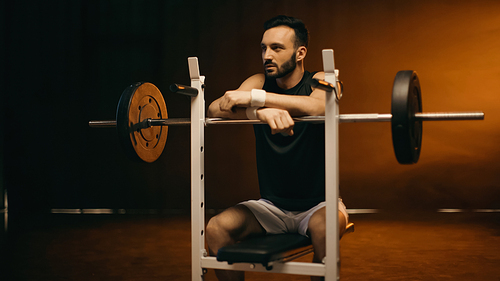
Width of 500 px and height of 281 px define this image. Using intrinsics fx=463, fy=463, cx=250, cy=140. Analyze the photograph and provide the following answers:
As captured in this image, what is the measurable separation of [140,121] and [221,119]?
0.38 m

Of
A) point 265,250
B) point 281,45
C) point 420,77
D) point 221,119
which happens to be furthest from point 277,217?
point 420,77

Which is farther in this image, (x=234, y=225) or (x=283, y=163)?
(x=283, y=163)

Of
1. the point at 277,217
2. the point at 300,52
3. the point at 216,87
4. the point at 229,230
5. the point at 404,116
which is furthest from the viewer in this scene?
the point at 216,87

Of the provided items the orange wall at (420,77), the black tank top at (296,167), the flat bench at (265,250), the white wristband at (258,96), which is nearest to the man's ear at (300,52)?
the black tank top at (296,167)

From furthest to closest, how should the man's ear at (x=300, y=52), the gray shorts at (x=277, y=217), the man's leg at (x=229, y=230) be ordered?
the man's ear at (x=300, y=52) < the gray shorts at (x=277, y=217) < the man's leg at (x=229, y=230)

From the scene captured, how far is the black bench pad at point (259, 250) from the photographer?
4.85 ft

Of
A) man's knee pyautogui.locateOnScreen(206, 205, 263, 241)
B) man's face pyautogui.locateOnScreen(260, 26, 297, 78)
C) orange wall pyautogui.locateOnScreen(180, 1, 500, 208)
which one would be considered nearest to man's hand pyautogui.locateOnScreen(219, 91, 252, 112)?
man's face pyautogui.locateOnScreen(260, 26, 297, 78)

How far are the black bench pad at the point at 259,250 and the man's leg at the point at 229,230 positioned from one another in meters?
0.08

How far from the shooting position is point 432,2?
211 inches

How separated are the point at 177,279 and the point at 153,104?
124cm

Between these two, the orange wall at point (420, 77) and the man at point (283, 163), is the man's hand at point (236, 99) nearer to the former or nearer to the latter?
the man at point (283, 163)

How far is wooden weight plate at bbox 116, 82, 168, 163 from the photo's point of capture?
1.80 meters

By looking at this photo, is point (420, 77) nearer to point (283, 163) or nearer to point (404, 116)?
point (283, 163)

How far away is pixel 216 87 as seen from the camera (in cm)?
568
